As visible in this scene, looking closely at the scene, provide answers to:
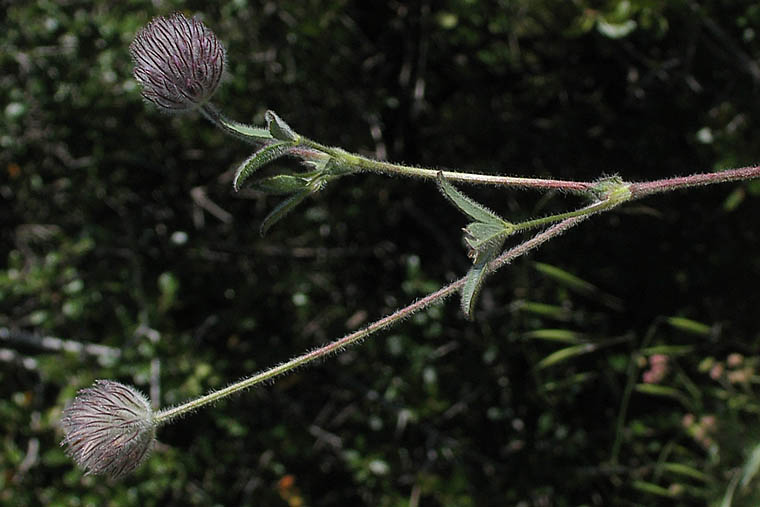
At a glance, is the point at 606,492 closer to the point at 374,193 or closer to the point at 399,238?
the point at 399,238

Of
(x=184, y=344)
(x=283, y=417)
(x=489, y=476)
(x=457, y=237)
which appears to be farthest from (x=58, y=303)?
(x=489, y=476)

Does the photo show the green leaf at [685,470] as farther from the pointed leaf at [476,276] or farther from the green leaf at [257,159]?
the green leaf at [257,159]

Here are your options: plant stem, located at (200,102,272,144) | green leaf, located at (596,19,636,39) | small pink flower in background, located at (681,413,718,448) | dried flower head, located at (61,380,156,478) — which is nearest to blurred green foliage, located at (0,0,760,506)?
small pink flower in background, located at (681,413,718,448)

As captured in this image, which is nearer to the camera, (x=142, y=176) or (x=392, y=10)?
(x=392, y=10)

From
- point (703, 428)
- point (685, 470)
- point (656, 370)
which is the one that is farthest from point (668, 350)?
point (685, 470)

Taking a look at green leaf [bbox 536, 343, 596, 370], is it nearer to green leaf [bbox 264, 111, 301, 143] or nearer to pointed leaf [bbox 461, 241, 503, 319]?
pointed leaf [bbox 461, 241, 503, 319]
